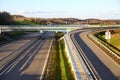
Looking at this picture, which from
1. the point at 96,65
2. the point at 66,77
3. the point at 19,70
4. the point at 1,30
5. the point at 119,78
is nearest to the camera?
the point at 119,78

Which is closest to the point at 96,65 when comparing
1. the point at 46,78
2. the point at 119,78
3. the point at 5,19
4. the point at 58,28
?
the point at 46,78

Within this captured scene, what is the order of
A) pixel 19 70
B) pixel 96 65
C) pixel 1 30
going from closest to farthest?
pixel 96 65
pixel 19 70
pixel 1 30

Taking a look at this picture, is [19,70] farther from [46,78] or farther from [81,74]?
[81,74]

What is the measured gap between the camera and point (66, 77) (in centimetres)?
4116

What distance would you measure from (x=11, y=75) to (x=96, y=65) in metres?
10.8

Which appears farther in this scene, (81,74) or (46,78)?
(46,78)

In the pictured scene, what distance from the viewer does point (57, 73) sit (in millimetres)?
46438

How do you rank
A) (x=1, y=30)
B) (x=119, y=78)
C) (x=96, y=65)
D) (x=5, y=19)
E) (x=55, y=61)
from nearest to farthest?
(x=119, y=78) < (x=96, y=65) < (x=55, y=61) < (x=1, y=30) < (x=5, y=19)

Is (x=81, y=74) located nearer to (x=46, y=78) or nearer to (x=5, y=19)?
(x=46, y=78)

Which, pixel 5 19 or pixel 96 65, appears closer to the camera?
pixel 96 65

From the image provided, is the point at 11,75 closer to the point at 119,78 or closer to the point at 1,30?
the point at 119,78

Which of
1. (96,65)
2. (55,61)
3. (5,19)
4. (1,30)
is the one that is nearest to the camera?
(96,65)

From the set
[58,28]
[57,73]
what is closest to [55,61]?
[57,73]

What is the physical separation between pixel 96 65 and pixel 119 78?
9117mm
